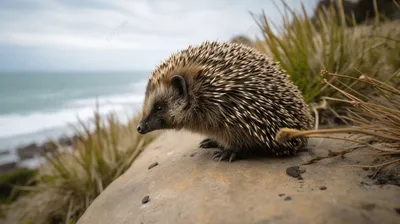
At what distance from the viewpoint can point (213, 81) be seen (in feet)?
12.0

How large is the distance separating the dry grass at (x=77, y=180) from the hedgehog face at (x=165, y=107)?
2584 millimetres

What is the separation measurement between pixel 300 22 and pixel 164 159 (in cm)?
424

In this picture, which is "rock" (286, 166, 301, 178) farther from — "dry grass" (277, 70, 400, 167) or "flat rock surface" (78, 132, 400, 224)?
"dry grass" (277, 70, 400, 167)

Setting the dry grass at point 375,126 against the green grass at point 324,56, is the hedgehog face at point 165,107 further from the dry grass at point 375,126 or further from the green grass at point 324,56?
the green grass at point 324,56

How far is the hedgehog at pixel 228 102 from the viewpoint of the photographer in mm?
3609

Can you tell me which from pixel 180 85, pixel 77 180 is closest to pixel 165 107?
pixel 180 85

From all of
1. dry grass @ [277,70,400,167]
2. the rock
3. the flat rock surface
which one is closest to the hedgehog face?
the flat rock surface

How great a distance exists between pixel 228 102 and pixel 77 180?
3.82m

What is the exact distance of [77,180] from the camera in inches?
231

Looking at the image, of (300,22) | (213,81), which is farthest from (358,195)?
(300,22)

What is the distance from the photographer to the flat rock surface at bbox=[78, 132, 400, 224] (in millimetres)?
2266

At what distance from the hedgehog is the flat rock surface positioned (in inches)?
11.5

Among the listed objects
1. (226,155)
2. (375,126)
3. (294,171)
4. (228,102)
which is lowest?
(294,171)

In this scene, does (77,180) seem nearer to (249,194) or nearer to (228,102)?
(228,102)
